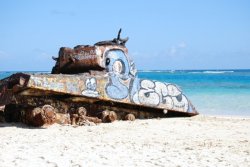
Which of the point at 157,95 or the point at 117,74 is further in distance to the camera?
the point at 157,95

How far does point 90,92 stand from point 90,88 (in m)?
0.10

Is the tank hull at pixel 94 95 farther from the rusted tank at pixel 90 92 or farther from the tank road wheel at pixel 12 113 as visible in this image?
the tank road wheel at pixel 12 113

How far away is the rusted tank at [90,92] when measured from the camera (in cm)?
1115

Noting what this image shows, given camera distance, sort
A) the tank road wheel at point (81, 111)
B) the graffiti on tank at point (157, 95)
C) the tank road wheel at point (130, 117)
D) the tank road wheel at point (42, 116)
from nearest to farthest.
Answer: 1. the tank road wheel at point (42, 116)
2. the tank road wheel at point (81, 111)
3. the tank road wheel at point (130, 117)
4. the graffiti on tank at point (157, 95)

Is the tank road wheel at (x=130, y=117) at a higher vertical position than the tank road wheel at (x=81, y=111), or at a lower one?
lower

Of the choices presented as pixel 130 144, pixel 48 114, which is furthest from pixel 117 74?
pixel 130 144

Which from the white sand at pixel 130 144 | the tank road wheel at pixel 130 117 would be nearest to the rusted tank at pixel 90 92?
the tank road wheel at pixel 130 117

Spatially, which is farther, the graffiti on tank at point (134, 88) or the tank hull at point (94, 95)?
the graffiti on tank at point (134, 88)

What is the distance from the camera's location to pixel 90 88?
11812mm

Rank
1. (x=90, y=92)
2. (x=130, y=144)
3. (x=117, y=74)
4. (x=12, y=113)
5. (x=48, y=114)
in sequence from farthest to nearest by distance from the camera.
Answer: (x=117, y=74)
(x=12, y=113)
(x=90, y=92)
(x=48, y=114)
(x=130, y=144)

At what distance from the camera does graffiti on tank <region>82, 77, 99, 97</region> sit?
11.7m

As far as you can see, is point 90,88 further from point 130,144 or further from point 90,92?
point 130,144

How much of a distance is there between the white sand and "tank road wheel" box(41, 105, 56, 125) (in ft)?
0.60

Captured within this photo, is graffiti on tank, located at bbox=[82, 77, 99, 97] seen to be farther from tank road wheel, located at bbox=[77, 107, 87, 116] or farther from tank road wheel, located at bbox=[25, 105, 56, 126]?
tank road wheel, located at bbox=[25, 105, 56, 126]
